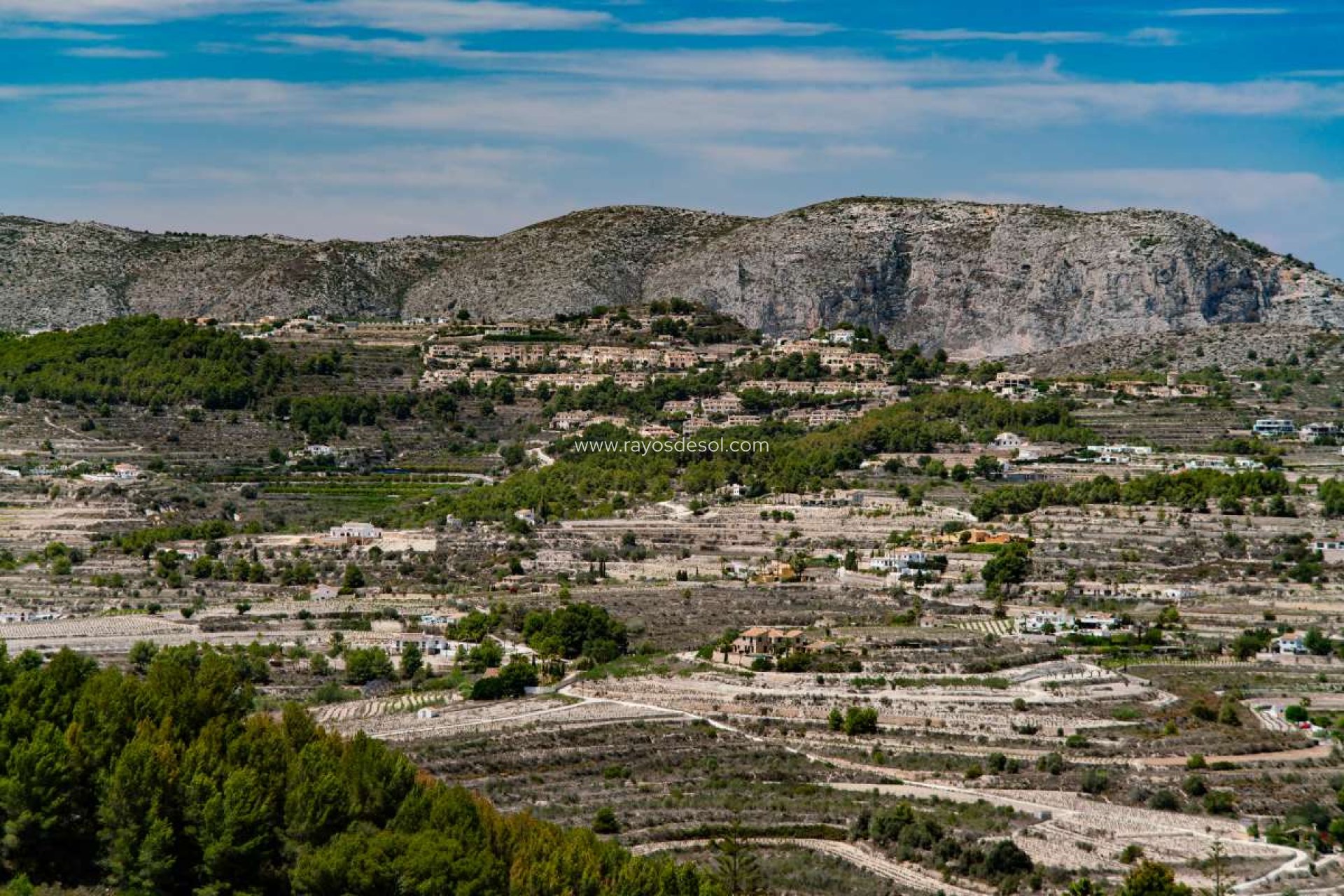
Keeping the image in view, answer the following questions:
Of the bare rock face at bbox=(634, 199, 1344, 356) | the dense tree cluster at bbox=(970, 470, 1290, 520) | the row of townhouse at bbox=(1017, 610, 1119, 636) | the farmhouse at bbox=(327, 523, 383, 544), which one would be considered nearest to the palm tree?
the row of townhouse at bbox=(1017, 610, 1119, 636)

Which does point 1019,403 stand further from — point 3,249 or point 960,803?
point 3,249

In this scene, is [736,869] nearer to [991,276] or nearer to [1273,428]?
[1273,428]

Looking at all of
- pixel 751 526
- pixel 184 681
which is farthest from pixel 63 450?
pixel 184 681

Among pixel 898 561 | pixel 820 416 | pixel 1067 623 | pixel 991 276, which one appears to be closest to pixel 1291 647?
pixel 1067 623

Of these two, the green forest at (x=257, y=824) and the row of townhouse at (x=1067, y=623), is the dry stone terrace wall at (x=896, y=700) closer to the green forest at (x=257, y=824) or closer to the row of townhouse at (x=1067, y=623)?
the row of townhouse at (x=1067, y=623)

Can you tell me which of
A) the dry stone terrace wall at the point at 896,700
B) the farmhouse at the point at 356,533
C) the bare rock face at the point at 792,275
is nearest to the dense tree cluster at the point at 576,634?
the dry stone terrace wall at the point at 896,700

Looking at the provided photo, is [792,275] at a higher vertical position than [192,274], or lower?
higher
